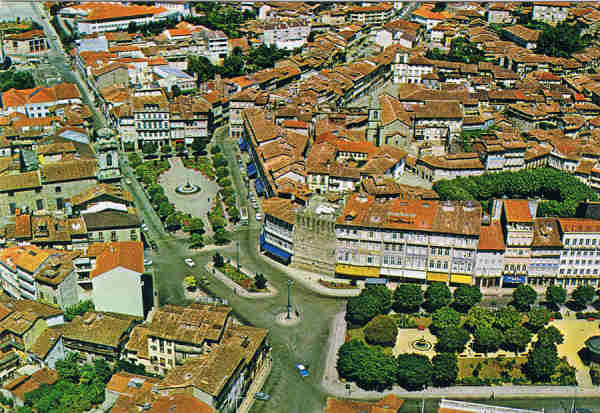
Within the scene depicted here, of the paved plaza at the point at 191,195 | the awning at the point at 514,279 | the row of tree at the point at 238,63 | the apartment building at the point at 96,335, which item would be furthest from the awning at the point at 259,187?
the row of tree at the point at 238,63

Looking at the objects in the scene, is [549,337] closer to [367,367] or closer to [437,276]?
[437,276]

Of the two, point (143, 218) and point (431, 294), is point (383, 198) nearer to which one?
point (431, 294)

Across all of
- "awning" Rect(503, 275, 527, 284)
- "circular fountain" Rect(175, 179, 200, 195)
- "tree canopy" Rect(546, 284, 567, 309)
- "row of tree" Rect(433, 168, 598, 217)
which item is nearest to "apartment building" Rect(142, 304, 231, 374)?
"awning" Rect(503, 275, 527, 284)

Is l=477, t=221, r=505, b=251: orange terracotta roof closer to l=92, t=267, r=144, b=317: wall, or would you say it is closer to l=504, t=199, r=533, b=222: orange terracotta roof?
l=504, t=199, r=533, b=222: orange terracotta roof

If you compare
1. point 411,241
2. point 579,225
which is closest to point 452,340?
point 411,241

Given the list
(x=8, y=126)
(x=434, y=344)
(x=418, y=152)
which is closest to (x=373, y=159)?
(x=418, y=152)

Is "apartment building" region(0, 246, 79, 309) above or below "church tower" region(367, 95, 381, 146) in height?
below

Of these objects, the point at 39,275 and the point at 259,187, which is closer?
the point at 39,275
